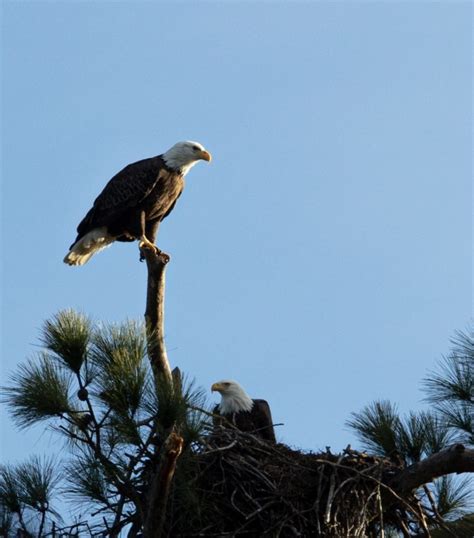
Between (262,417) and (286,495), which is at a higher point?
(262,417)

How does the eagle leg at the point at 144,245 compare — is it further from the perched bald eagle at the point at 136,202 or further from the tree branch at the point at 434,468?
the tree branch at the point at 434,468

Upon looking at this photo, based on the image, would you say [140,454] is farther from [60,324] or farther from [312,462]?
[312,462]

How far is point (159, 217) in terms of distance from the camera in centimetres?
910

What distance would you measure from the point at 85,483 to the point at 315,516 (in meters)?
1.21

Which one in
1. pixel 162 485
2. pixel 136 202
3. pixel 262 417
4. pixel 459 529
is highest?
pixel 136 202

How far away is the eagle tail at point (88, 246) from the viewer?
9109mm

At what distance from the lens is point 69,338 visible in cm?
532

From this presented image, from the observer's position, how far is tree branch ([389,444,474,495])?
5352 mm

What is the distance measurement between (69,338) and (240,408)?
94.8 inches

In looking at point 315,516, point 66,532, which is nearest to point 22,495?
point 66,532

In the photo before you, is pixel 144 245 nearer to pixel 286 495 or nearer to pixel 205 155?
pixel 205 155

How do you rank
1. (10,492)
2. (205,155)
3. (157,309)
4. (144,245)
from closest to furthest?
1. (10,492)
2. (157,309)
3. (144,245)
4. (205,155)

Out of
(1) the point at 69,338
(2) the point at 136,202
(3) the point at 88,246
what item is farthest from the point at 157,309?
(3) the point at 88,246

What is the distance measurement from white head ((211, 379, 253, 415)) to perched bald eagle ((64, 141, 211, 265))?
163cm
